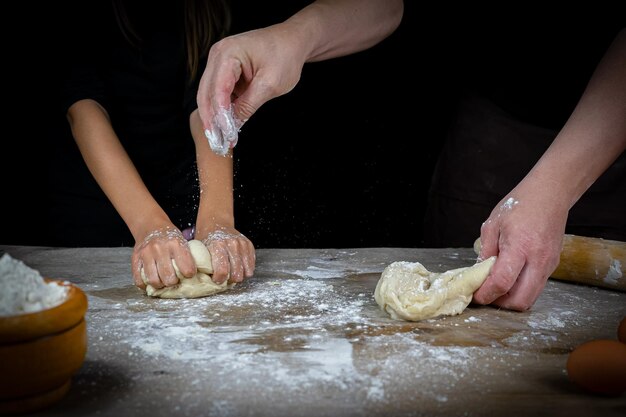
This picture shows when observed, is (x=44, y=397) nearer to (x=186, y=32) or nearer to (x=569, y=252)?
(x=569, y=252)

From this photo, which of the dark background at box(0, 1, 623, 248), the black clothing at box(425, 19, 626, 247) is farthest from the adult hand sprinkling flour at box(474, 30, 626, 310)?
the dark background at box(0, 1, 623, 248)

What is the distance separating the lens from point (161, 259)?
4.96 ft

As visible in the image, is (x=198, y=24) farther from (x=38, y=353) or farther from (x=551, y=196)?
(x=38, y=353)

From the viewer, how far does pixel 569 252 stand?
168 cm

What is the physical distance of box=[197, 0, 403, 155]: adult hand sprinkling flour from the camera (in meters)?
1.52

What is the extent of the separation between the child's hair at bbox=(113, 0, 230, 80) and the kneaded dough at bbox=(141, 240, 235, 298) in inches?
33.0

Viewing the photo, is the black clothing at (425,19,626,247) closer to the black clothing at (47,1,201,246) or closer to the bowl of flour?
the black clothing at (47,1,201,246)

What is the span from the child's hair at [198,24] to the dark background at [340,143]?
517mm

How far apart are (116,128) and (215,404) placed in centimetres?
156

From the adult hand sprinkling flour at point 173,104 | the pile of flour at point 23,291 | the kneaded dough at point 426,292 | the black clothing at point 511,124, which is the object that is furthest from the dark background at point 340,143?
the pile of flour at point 23,291

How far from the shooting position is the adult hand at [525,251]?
1410mm

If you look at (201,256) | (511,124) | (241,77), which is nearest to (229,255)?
(201,256)

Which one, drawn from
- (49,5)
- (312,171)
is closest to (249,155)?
(312,171)

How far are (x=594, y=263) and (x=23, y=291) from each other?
1338mm
